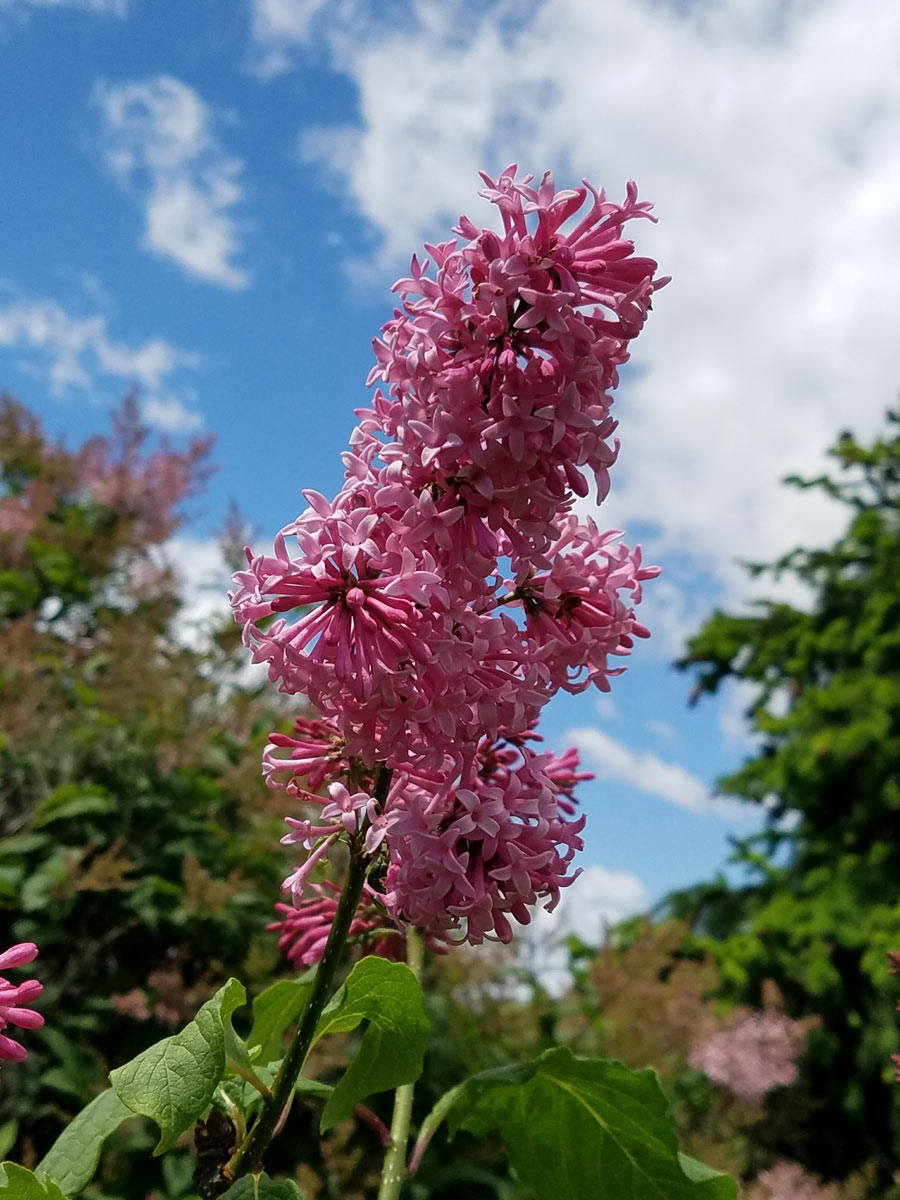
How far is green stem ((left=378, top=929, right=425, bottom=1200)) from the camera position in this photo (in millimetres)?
1612

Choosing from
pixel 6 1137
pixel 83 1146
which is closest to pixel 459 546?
pixel 83 1146

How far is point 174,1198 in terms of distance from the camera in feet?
11.2

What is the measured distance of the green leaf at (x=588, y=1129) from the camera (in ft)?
5.53

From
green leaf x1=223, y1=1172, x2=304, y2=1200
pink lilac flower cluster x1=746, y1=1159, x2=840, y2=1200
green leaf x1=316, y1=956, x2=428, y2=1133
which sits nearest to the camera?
green leaf x1=223, y1=1172, x2=304, y2=1200

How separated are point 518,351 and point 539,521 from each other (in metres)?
0.24

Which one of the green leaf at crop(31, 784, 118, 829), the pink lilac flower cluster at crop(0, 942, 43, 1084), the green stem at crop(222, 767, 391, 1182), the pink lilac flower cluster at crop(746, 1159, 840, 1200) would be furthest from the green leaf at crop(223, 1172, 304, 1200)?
the pink lilac flower cluster at crop(746, 1159, 840, 1200)

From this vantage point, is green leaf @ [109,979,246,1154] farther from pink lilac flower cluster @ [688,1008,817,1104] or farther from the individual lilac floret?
pink lilac flower cluster @ [688,1008,817,1104]

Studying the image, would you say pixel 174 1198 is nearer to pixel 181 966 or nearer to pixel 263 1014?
pixel 181 966

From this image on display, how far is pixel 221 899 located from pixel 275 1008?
2.24 metres

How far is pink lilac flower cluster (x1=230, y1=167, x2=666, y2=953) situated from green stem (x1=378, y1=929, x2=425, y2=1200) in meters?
0.26

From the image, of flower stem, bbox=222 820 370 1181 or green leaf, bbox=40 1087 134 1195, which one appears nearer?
flower stem, bbox=222 820 370 1181

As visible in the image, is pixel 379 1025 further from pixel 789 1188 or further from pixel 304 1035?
pixel 789 1188

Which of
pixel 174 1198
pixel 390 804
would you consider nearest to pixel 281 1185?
pixel 390 804

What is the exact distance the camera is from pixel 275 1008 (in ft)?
6.32
